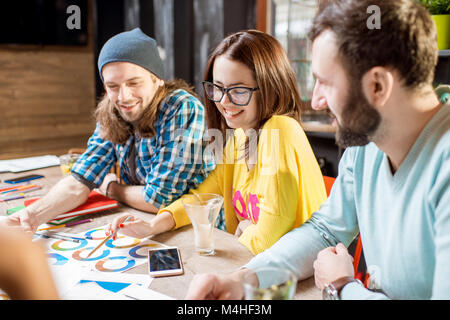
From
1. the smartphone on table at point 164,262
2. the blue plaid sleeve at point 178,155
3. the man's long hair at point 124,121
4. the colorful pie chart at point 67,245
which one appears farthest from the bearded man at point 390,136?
the man's long hair at point 124,121

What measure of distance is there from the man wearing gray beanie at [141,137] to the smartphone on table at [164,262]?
441 mm

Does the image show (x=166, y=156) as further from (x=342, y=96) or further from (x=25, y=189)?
(x=342, y=96)

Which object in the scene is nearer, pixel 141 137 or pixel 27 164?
pixel 141 137

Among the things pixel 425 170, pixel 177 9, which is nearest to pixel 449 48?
pixel 425 170

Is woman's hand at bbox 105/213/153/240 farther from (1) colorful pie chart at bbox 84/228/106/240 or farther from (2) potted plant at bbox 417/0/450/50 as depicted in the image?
(2) potted plant at bbox 417/0/450/50

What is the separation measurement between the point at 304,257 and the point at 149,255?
1.42 ft

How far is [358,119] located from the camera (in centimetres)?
90

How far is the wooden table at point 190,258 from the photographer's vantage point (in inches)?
37.4

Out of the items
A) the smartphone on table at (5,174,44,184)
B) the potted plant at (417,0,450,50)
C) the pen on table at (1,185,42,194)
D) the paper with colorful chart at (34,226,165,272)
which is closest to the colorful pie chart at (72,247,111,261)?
the paper with colorful chart at (34,226,165,272)

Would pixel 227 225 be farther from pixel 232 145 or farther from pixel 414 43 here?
pixel 414 43

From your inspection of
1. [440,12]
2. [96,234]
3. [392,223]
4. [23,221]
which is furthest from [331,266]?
[440,12]

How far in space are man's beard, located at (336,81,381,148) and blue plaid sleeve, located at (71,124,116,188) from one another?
121 centimetres

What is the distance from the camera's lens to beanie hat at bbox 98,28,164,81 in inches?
65.1

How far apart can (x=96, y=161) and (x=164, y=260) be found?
903mm
